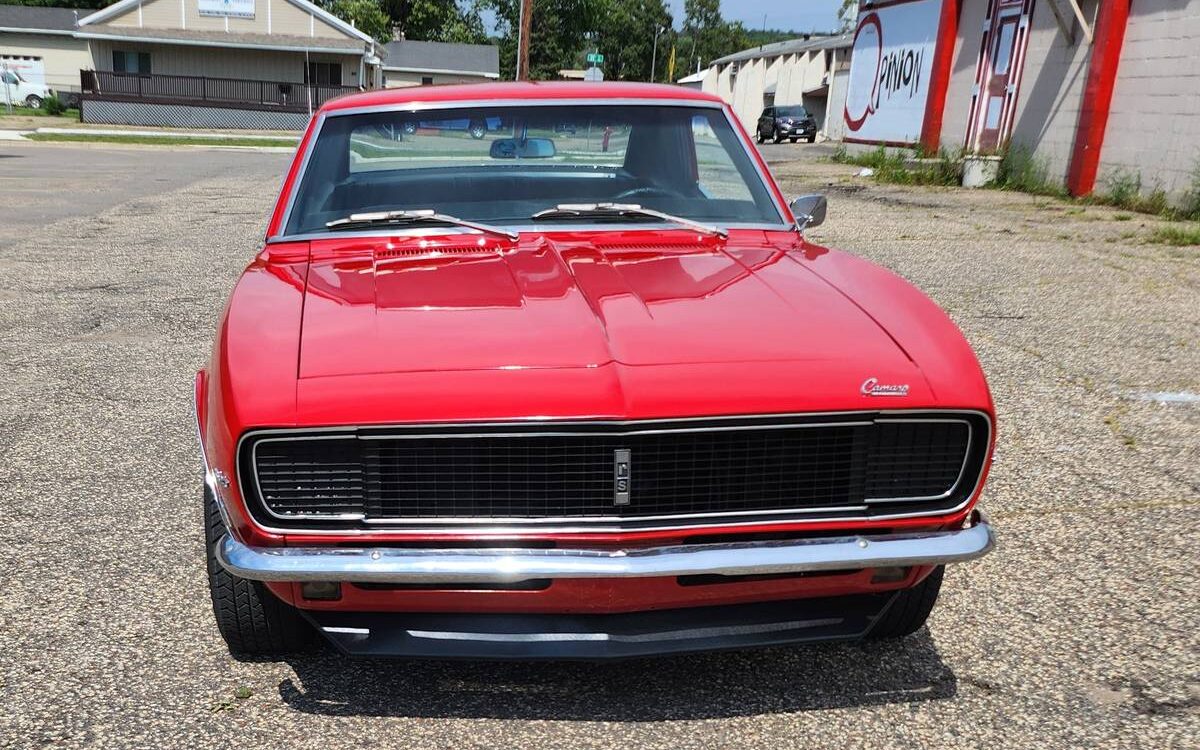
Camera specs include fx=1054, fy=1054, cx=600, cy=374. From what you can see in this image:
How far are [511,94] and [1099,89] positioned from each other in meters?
13.2

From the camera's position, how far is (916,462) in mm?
2426

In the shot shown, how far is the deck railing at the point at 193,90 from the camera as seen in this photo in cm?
3959

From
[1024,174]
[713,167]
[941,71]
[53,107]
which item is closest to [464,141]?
[713,167]

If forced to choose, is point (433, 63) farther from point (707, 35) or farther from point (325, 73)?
point (707, 35)

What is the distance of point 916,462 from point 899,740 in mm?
683

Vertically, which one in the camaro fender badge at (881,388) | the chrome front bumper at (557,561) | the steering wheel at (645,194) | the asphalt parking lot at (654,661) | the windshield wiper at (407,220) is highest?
the steering wheel at (645,194)

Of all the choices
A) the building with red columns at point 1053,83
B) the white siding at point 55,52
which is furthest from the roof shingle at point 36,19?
the building with red columns at point 1053,83

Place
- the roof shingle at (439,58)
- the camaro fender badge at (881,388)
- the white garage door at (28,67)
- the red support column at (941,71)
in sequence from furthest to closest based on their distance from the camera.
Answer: the roof shingle at (439,58) → the white garage door at (28,67) → the red support column at (941,71) → the camaro fender badge at (881,388)

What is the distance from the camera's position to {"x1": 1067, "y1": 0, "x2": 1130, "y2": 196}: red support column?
14.3 metres

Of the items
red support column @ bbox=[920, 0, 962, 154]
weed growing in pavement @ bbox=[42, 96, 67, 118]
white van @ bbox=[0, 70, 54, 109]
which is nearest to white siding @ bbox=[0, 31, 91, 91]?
white van @ bbox=[0, 70, 54, 109]

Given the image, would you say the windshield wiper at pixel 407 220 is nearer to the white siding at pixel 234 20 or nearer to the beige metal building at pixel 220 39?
the beige metal building at pixel 220 39

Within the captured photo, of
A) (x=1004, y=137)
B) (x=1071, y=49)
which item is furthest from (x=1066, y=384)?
A: (x=1004, y=137)

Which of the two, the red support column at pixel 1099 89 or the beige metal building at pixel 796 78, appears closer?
the red support column at pixel 1099 89

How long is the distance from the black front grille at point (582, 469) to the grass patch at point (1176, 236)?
32.0 feet
